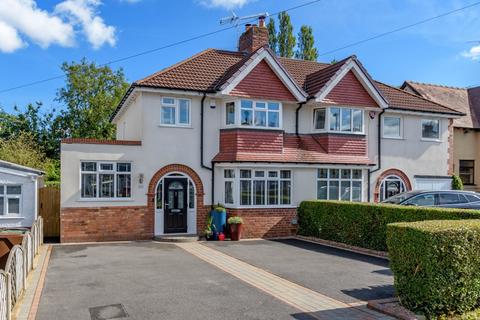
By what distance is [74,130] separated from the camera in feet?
130

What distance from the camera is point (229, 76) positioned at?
57.5 ft

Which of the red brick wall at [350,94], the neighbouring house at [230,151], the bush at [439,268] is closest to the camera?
the bush at [439,268]

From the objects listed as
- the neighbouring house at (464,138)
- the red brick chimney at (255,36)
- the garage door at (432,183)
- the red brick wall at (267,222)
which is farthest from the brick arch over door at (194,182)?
the neighbouring house at (464,138)

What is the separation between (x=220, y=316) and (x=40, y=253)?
8221 millimetres

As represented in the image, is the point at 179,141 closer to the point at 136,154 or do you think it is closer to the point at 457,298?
the point at 136,154

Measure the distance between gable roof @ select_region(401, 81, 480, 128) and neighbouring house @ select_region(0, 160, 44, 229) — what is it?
21.7 metres

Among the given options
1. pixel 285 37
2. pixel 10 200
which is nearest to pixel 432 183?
pixel 10 200

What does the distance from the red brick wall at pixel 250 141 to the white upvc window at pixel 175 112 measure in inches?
61.4

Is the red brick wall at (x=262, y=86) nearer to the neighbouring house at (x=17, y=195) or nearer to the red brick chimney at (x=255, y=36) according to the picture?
the red brick chimney at (x=255, y=36)

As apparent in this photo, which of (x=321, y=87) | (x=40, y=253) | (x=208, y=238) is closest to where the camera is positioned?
(x=40, y=253)

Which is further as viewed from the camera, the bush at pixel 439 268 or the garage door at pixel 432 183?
the garage door at pixel 432 183

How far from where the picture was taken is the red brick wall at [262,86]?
56.1ft

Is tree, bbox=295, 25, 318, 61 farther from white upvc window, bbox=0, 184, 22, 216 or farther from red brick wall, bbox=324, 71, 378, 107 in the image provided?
white upvc window, bbox=0, 184, 22, 216

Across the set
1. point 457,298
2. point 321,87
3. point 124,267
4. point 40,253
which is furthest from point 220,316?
point 321,87
